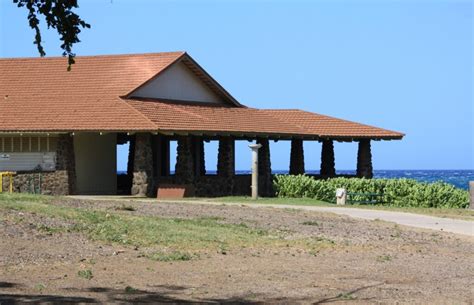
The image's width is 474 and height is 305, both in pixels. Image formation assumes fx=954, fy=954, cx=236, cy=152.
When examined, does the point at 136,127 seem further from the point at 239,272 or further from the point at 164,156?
the point at 239,272

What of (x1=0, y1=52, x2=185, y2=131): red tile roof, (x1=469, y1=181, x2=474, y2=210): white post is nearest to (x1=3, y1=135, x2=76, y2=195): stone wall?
(x1=0, y1=52, x2=185, y2=131): red tile roof

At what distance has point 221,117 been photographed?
1564 inches

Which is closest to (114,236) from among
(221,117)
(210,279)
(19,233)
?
(19,233)

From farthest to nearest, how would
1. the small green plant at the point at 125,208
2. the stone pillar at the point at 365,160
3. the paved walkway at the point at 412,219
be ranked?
1. the stone pillar at the point at 365,160
2. the paved walkway at the point at 412,219
3. the small green plant at the point at 125,208

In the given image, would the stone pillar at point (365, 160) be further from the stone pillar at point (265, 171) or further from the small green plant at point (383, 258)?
the small green plant at point (383, 258)

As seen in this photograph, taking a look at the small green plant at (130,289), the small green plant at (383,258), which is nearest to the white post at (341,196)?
the small green plant at (383,258)

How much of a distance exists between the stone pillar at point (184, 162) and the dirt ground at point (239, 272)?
16233 mm

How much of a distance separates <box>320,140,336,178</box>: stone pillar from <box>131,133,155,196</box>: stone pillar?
1176cm

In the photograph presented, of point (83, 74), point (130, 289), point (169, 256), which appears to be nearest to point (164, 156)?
point (83, 74)

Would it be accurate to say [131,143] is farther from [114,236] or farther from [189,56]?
[114,236]

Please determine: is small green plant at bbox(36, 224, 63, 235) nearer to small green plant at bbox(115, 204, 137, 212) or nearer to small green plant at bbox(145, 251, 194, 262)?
small green plant at bbox(145, 251, 194, 262)

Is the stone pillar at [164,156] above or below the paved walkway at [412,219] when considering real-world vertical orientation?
above

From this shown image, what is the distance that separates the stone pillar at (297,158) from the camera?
143 ft

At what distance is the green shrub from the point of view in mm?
35438
